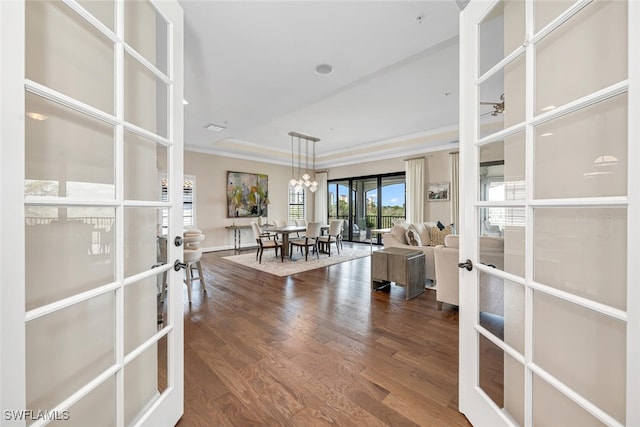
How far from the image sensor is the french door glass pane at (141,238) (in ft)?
3.90

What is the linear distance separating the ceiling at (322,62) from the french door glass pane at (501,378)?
2.50 meters

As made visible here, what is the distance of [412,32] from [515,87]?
5.21ft

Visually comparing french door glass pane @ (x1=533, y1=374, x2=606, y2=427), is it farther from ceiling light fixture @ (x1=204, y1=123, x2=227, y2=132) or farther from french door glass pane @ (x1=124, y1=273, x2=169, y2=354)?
ceiling light fixture @ (x1=204, y1=123, x2=227, y2=132)

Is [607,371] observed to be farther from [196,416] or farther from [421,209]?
[421,209]

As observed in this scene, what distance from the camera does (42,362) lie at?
2.89 ft

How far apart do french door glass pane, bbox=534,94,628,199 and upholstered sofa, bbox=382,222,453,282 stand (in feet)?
10.1

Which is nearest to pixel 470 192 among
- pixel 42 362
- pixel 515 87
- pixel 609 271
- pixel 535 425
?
pixel 515 87

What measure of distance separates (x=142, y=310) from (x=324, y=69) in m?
3.01

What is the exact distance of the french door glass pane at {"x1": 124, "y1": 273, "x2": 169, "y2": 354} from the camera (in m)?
1.18

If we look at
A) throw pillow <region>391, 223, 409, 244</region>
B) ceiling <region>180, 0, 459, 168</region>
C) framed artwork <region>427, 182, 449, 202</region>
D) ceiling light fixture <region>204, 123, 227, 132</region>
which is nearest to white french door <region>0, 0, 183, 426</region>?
ceiling <region>180, 0, 459, 168</region>

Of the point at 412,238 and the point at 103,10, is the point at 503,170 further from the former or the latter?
the point at 412,238

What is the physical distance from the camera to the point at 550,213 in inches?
41.4

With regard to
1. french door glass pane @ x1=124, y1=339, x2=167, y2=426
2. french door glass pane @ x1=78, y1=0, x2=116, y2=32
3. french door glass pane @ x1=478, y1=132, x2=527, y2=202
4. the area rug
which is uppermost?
french door glass pane @ x1=78, y1=0, x2=116, y2=32

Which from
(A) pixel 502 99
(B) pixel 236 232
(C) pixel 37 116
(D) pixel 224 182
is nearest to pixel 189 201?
(D) pixel 224 182
